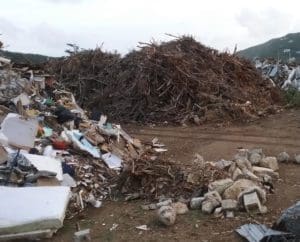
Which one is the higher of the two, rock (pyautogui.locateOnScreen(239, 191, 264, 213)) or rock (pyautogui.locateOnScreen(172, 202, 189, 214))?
rock (pyautogui.locateOnScreen(239, 191, 264, 213))

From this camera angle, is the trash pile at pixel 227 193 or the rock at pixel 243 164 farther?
the rock at pixel 243 164

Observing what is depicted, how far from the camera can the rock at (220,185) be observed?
18.7 ft

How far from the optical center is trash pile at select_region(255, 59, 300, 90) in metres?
16.2

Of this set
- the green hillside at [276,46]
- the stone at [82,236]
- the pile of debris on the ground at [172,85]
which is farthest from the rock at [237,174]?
the green hillside at [276,46]

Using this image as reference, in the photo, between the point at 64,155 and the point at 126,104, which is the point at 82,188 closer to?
the point at 64,155

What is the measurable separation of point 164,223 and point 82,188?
1.59 m

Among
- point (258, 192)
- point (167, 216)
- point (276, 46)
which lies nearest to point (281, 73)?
point (258, 192)

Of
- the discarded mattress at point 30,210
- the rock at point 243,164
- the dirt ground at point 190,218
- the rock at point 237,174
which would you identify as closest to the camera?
the discarded mattress at point 30,210

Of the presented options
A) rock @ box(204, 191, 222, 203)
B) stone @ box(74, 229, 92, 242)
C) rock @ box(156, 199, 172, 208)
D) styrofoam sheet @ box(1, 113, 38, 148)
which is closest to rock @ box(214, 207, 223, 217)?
rock @ box(204, 191, 222, 203)

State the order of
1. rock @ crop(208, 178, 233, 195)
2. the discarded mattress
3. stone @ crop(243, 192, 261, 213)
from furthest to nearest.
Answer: rock @ crop(208, 178, 233, 195) → stone @ crop(243, 192, 261, 213) → the discarded mattress

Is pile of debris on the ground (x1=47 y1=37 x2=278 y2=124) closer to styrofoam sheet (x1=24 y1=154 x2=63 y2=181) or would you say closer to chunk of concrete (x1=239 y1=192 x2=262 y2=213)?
styrofoam sheet (x1=24 y1=154 x2=63 y2=181)

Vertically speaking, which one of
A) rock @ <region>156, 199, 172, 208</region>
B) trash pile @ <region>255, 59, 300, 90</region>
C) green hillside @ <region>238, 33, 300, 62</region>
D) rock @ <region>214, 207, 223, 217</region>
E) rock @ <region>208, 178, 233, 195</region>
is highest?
green hillside @ <region>238, 33, 300, 62</region>

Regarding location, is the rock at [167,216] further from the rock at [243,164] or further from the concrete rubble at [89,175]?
the rock at [243,164]

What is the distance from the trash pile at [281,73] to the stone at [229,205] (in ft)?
34.3
